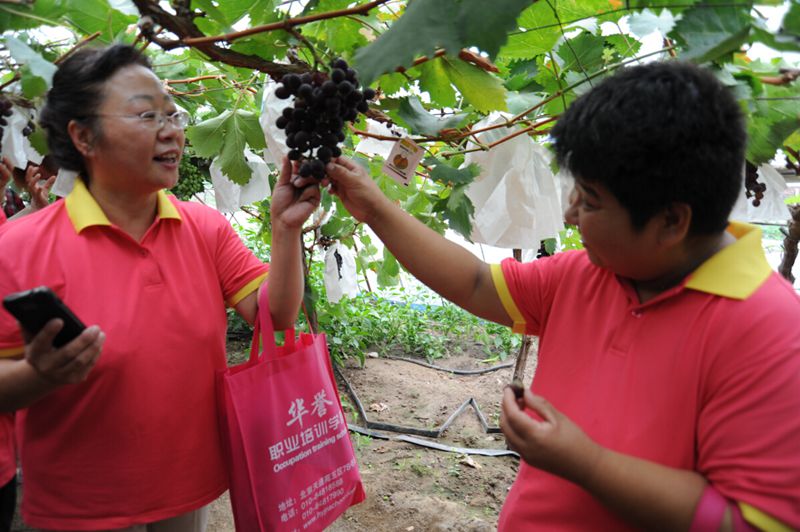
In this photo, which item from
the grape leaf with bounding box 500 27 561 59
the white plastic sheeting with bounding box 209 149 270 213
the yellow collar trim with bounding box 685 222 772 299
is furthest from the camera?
the white plastic sheeting with bounding box 209 149 270 213

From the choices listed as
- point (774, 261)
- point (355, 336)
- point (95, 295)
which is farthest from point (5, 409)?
point (774, 261)

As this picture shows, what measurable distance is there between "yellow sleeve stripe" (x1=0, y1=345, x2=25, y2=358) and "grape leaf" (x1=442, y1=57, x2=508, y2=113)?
1031 mm

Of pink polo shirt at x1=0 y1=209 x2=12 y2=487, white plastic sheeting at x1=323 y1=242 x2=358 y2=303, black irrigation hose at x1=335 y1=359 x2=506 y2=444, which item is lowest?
black irrigation hose at x1=335 y1=359 x2=506 y2=444

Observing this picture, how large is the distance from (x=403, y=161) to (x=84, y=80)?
712 millimetres

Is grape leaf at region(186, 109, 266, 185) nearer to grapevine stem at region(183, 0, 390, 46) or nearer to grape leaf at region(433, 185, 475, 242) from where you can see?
grape leaf at region(433, 185, 475, 242)

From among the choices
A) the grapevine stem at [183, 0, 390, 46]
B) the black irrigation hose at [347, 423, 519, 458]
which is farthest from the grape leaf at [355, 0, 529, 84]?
the black irrigation hose at [347, 423, 519, 458]

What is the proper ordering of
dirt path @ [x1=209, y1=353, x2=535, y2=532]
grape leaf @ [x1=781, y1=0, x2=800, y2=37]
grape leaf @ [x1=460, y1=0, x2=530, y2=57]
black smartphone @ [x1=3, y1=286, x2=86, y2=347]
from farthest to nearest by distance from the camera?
dirt path @ [x1=209, y1=353, x2=535, y2=532], black smartphone @ [x1=3, y1=286, x2=86, y2=347], grape leaf @ [x1=460, y1=0, x2=530, y2=57], grape leaf @ [x1=781, y1=0, x2=800, y2=37]

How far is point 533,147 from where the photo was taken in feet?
6.20

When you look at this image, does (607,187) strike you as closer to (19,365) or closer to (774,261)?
(19,365)

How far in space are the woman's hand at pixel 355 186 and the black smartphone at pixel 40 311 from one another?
0.52m

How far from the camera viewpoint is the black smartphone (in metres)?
0.95

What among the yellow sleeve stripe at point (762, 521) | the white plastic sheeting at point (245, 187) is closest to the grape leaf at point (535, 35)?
the yellow sleeve stripe at point (762, 521)

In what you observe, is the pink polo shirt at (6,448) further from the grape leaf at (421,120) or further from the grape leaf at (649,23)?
the grape leaf at (649,23)

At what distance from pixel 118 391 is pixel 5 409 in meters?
0.20
